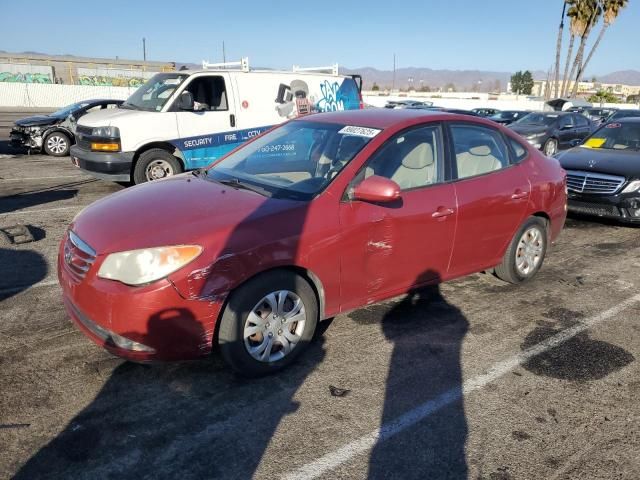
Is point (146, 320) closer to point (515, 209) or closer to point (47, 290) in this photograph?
point (47, 290)

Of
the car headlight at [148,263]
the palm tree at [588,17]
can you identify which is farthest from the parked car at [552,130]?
the palm tree at [588,17]

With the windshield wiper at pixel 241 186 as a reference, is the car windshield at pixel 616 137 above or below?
below

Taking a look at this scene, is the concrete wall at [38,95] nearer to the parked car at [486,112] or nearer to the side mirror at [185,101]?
the parked car at [486,112]

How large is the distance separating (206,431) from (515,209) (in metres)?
3.28

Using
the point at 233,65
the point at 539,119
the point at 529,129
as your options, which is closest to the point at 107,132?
the point at 233,65

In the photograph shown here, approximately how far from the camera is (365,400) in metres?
3.22

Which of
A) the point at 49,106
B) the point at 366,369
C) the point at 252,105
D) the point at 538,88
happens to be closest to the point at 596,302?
the point at 366,369

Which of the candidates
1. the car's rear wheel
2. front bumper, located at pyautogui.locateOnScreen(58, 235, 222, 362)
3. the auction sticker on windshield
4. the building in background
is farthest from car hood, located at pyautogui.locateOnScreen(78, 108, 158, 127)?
the building in background

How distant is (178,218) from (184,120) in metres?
5.83

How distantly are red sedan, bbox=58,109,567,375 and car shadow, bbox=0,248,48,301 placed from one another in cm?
148

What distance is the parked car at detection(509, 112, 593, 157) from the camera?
1631 centimetres

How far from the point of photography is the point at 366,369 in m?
3.57

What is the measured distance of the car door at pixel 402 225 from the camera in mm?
3658

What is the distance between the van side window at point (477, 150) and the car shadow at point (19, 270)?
13.1ft
